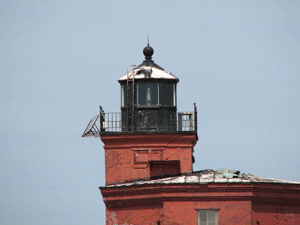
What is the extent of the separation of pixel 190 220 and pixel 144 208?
230 cm

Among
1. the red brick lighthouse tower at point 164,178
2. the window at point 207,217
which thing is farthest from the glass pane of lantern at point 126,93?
the window at point 207,217

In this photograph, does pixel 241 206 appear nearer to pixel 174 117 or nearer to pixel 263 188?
pixel 263 188

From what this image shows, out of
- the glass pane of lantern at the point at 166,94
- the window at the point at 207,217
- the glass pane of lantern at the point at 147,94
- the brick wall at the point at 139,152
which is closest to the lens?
the window at the point at 207,217

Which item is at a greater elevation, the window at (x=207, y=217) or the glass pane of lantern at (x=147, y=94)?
the glass pane of lantern at (x=147, y=94)

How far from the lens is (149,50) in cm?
6209

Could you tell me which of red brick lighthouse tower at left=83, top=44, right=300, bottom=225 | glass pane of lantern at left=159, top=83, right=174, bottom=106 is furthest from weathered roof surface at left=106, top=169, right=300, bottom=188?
glass pane of lantern at left=159, top=83, right=174, bottom=106

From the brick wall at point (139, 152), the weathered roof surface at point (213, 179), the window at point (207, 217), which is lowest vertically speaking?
the window at point (207, 217)

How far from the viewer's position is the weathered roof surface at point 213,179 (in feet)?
182

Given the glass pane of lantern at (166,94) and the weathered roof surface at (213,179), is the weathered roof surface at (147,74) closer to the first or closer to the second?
the glass pane of lantern at (166,94)

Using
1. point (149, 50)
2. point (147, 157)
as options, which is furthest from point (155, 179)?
point (149, 50)

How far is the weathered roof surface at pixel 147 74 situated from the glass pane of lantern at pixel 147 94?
0.36 meters

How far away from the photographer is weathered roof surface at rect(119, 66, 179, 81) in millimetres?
61000

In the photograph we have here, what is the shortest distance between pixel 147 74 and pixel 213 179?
7305mm

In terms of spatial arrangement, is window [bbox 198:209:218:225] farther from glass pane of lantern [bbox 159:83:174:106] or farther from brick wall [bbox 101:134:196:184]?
glass pane of lantern [bbox 159:83:174:106]
